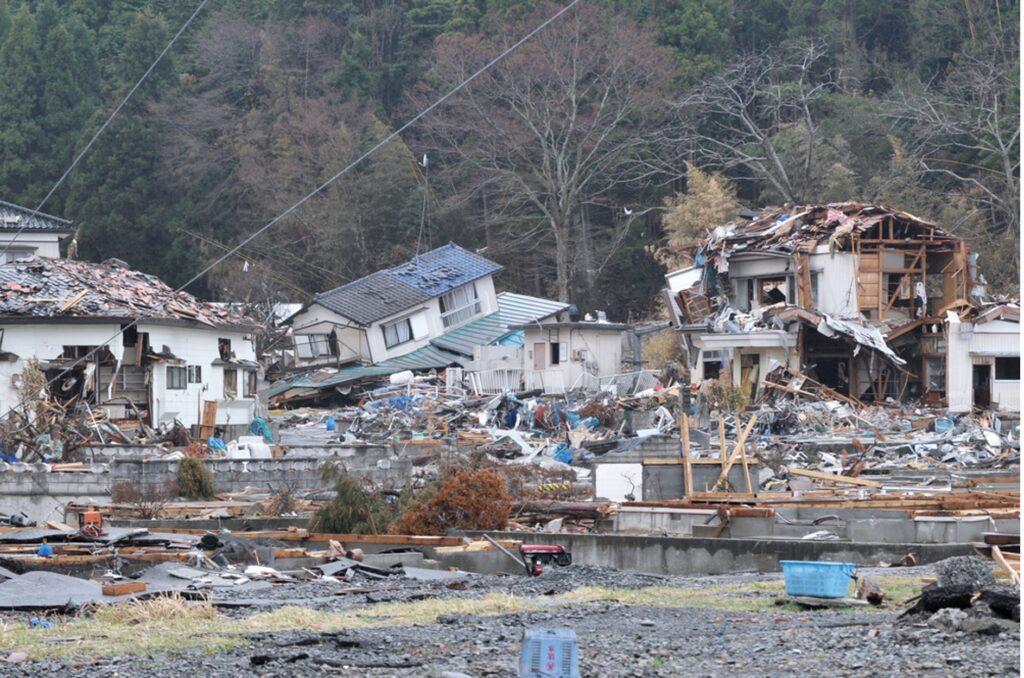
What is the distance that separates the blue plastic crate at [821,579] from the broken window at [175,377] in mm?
22978

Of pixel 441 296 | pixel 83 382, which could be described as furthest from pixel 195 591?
pixel 441 296

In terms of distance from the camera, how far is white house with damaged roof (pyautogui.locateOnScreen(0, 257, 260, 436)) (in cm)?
3209

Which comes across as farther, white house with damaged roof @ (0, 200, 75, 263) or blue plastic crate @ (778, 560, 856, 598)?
white house with damaged roof @ (0, 200, 75, 263)

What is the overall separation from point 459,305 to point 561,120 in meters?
8.36

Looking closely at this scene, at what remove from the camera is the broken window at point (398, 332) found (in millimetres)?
49844

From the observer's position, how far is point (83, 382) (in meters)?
32.4

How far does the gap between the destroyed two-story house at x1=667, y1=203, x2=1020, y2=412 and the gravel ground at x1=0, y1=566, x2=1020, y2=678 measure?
27.5 metres

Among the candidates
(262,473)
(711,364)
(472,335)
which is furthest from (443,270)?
(262,473)

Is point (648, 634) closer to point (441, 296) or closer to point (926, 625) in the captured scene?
point (926, 625)

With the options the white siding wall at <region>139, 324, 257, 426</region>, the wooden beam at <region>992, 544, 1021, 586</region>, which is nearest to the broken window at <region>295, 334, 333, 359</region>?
the white siding wall at <region>139, 324, 257, 426</region>

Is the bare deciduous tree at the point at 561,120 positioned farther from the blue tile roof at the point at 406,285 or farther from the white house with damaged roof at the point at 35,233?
the white house with damaged roof at the point at 35,233

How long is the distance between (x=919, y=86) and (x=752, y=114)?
21.9 ft

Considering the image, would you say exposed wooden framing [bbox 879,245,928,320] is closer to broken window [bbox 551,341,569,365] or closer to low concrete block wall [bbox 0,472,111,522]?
broken window [bbox 551,341,569,365]

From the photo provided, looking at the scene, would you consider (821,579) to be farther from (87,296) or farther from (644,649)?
(87,296)
